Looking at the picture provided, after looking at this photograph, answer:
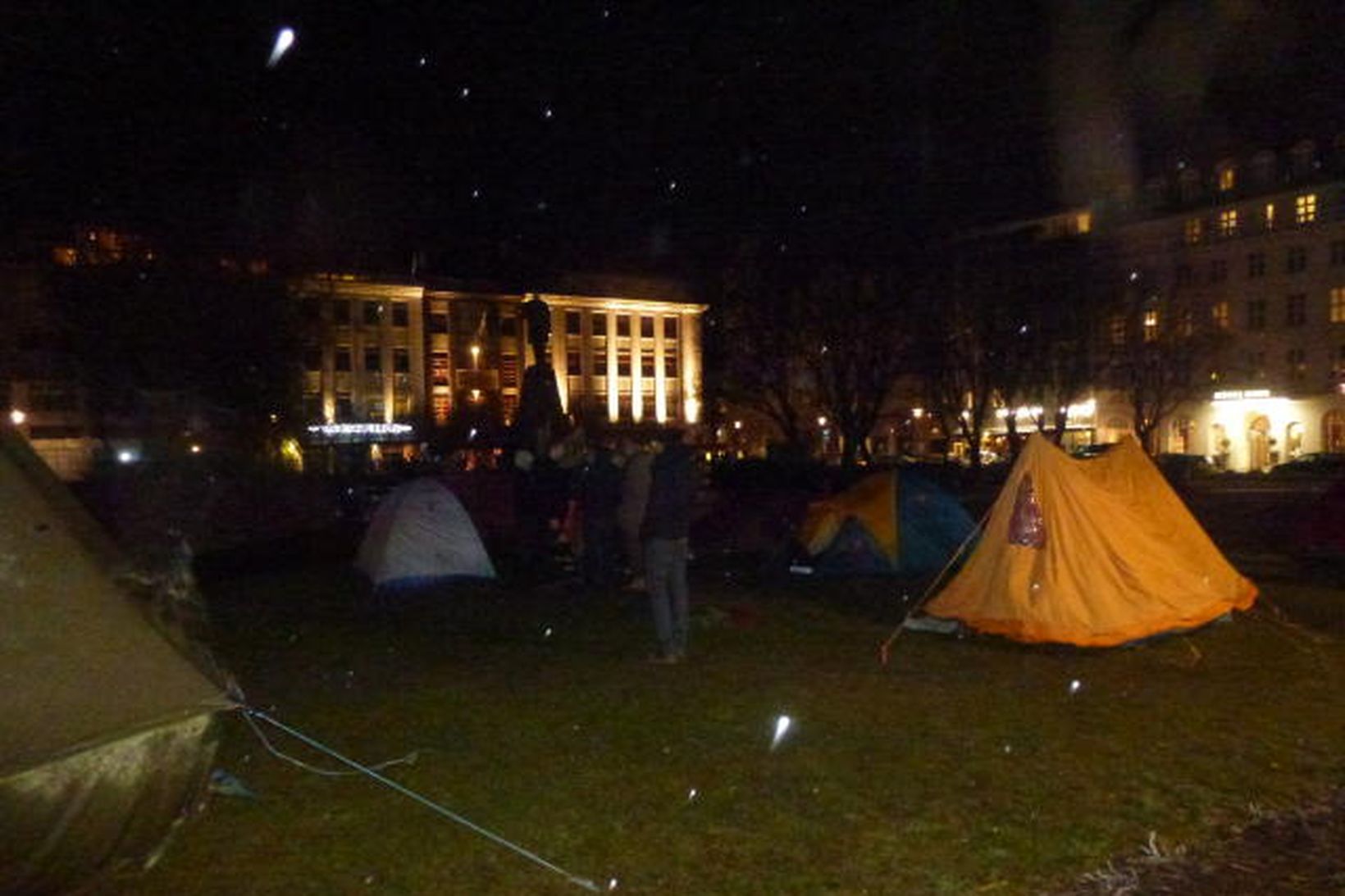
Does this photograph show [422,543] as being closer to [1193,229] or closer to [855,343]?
[855,343]

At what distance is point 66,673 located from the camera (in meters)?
4.94

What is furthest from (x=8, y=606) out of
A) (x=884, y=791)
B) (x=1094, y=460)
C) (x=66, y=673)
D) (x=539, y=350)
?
(x=539, y=350)

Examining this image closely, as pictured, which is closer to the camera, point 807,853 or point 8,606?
point 8,606

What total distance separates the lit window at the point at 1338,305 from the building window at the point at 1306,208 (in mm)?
3806

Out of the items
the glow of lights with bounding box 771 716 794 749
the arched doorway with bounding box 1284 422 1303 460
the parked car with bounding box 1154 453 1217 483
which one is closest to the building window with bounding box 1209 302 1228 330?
the arched doorway with bounding box 1284 422 1303 460

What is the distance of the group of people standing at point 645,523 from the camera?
9922mm

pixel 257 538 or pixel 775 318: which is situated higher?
pixel 775 318

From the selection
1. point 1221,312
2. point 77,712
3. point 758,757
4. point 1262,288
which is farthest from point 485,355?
point 77,712

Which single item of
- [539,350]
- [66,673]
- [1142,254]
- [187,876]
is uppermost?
[1142,254]

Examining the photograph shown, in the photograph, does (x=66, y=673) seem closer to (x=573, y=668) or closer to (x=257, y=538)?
(x=573, y=668)

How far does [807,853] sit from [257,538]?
70.4 ft

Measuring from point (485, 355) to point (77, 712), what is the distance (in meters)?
81.2

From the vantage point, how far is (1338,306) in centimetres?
6031

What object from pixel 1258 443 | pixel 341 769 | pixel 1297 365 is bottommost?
pixel 341 769
